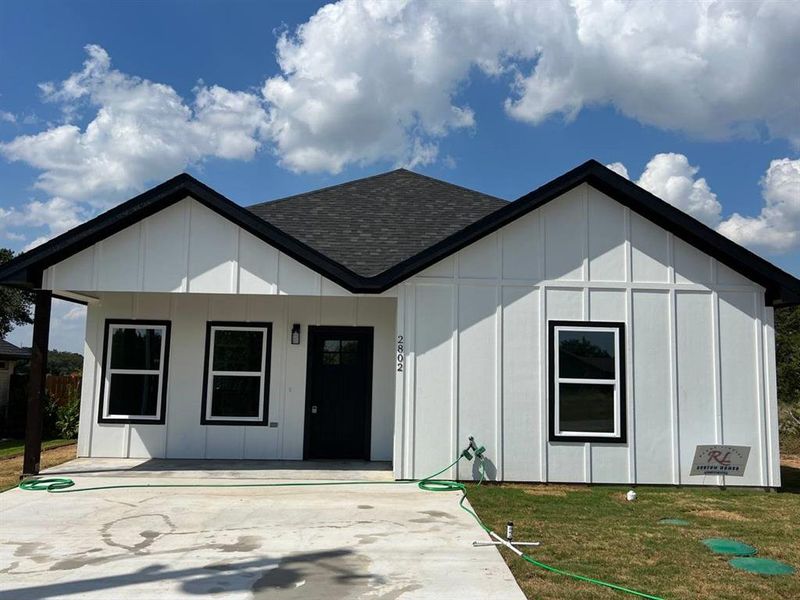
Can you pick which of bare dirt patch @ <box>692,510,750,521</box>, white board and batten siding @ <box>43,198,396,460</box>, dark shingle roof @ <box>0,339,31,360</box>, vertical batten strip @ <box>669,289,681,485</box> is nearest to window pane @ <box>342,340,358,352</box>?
white board and batten siding @ <box>43,198,396,460</box>

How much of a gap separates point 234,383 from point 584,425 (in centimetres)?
568

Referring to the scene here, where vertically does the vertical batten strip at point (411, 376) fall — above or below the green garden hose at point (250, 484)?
above

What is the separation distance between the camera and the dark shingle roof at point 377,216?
36.3ft

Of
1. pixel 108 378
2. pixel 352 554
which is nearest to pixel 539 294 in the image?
pixel 352 554

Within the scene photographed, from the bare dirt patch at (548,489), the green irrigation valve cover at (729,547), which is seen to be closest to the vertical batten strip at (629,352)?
the bare dirt patch at (548,489)

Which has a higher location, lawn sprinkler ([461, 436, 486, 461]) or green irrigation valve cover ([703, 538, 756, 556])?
lawn sprinkler ([461, 436, 486, 461])

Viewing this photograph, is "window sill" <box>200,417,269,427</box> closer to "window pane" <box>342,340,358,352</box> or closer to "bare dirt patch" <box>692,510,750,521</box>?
"window pane" <box>342,340,358,352</box>

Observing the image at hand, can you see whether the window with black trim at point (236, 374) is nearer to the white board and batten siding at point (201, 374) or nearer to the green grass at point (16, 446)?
the white board and batten siding at point (201, 374)

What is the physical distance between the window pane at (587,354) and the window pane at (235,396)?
5018 mm

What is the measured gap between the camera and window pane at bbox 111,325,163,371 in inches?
416

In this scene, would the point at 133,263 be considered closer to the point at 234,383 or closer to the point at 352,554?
the point at 234,383

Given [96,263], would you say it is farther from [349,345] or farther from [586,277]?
[586,277]

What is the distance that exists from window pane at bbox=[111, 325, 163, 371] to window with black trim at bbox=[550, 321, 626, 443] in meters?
6.50

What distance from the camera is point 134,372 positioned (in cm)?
1054
